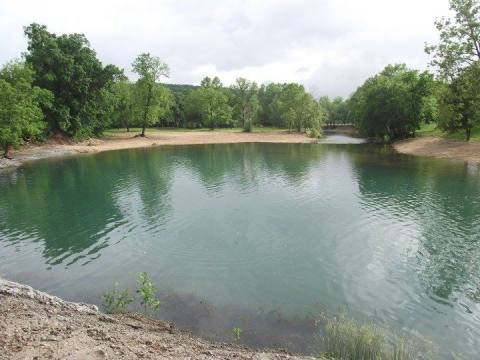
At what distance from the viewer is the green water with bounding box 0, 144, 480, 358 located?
15.3 meters

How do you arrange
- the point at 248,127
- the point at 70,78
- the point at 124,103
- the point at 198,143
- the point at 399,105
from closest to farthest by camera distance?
1. the point at 70,78
2. the point at 399,105
3. the point at 198,143
4. the point at 124,103
5. the point at 248,127

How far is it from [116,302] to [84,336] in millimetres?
4766

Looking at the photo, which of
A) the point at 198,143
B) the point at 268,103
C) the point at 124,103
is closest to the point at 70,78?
the point at 124,103

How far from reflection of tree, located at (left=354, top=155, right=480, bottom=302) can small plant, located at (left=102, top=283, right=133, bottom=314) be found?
13.7 meters

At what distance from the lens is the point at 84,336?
11156 mm

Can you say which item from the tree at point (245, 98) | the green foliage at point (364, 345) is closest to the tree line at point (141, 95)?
the tree at point (245, 98)

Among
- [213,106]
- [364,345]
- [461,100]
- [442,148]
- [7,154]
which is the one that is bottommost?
[364,345]

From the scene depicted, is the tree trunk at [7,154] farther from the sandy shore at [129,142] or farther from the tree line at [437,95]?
the tree line at [437,95]

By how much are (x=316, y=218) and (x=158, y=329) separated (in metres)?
17.3

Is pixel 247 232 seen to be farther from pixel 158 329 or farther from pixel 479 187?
pixel 479 187

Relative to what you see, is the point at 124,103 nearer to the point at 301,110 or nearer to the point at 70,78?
the point at 70,78

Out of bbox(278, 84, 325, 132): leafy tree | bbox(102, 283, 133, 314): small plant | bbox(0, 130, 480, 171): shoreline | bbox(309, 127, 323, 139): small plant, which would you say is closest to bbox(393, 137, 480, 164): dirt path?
bbox(0, 130, 480, 171): shoreline

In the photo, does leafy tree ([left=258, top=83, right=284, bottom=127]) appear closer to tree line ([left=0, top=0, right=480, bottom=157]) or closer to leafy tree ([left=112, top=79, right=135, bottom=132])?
tree line ([left=0, top=0, right=480, bottom=157])

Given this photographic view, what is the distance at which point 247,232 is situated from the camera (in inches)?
993
